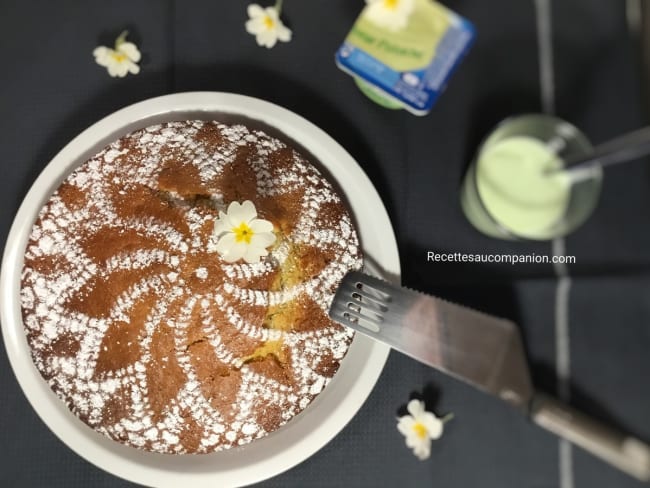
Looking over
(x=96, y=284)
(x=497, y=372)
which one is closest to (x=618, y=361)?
(x=497, y=372)

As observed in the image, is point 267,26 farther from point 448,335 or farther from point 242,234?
point 448,335

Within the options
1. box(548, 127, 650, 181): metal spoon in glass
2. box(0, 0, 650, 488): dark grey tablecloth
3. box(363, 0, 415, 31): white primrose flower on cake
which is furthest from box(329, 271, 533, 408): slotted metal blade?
box(363, 0, 415, 31): white primrose flower on cake

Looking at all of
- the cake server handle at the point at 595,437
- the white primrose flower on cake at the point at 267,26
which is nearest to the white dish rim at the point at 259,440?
the white primrose flower on cake at the point at 267,26

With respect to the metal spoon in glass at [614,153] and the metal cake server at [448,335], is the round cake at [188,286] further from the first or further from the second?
the metal spoon in glass at [614,153]

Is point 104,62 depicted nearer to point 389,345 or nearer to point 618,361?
point 389,345

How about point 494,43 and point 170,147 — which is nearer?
point 170,147

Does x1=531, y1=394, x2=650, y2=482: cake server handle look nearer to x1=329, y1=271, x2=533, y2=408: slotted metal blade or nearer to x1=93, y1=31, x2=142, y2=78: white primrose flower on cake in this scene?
x1=329, y1=271, x2=533, y2=408: slotted metal blade
